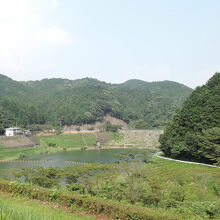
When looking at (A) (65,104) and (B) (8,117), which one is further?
(A) (65,104)

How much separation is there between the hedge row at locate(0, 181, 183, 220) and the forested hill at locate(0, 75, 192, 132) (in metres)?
56.9

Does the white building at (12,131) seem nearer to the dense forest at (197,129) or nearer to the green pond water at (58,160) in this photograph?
the green pond water at (58,160)

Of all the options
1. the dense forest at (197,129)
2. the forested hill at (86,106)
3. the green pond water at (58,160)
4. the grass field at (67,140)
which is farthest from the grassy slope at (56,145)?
the dense forest at (197,129)

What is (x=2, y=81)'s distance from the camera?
126 meters

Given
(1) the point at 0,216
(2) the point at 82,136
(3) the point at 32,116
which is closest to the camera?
(1) the point at 0,216

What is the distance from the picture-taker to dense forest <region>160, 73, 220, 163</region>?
895 inches

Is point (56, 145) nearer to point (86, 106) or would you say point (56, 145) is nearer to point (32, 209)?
point (86, 106)

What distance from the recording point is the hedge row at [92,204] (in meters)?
7.67

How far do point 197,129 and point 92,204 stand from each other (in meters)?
21.5

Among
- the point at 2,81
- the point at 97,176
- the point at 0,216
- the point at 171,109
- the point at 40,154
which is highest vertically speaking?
the point at 2,81

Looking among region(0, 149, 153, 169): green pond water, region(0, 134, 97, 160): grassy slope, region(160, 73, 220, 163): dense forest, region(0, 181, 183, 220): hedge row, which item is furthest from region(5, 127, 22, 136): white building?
region(0, 181, 183, 220): hedge row

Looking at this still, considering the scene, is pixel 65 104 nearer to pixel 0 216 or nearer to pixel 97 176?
pixel 97 176

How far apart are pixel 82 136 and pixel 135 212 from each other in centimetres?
5765

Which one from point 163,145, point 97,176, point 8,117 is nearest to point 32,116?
point 8,117
